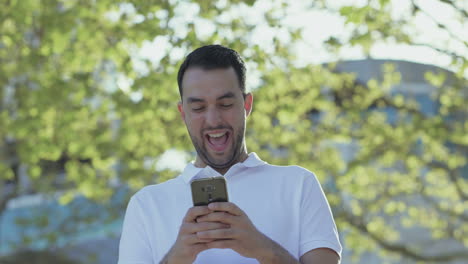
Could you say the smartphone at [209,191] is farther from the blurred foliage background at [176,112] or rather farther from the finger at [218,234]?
the blurred foliage background at [176,112]

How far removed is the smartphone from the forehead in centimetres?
52

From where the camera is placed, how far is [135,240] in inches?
125

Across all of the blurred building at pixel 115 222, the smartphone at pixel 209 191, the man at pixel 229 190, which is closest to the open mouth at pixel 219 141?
the man at pixel 229 190

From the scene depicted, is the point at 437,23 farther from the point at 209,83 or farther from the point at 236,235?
the point at 236,235

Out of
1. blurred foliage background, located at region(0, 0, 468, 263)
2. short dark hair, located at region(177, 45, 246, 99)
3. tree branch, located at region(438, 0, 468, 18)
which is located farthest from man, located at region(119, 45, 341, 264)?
tree branch, located at region(438, 0, 468, 18)

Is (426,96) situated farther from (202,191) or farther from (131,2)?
(202,191)

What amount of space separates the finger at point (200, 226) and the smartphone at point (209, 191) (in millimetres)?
73

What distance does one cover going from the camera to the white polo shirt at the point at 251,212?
10.2ft

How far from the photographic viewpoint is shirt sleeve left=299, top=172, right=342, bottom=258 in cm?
307

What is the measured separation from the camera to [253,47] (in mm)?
8453

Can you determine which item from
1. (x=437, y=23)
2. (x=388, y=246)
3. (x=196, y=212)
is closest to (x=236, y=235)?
(x=196, y=212)

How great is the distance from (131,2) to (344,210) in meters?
6.19

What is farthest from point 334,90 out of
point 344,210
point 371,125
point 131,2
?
point 131,2

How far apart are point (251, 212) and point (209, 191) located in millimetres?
434
